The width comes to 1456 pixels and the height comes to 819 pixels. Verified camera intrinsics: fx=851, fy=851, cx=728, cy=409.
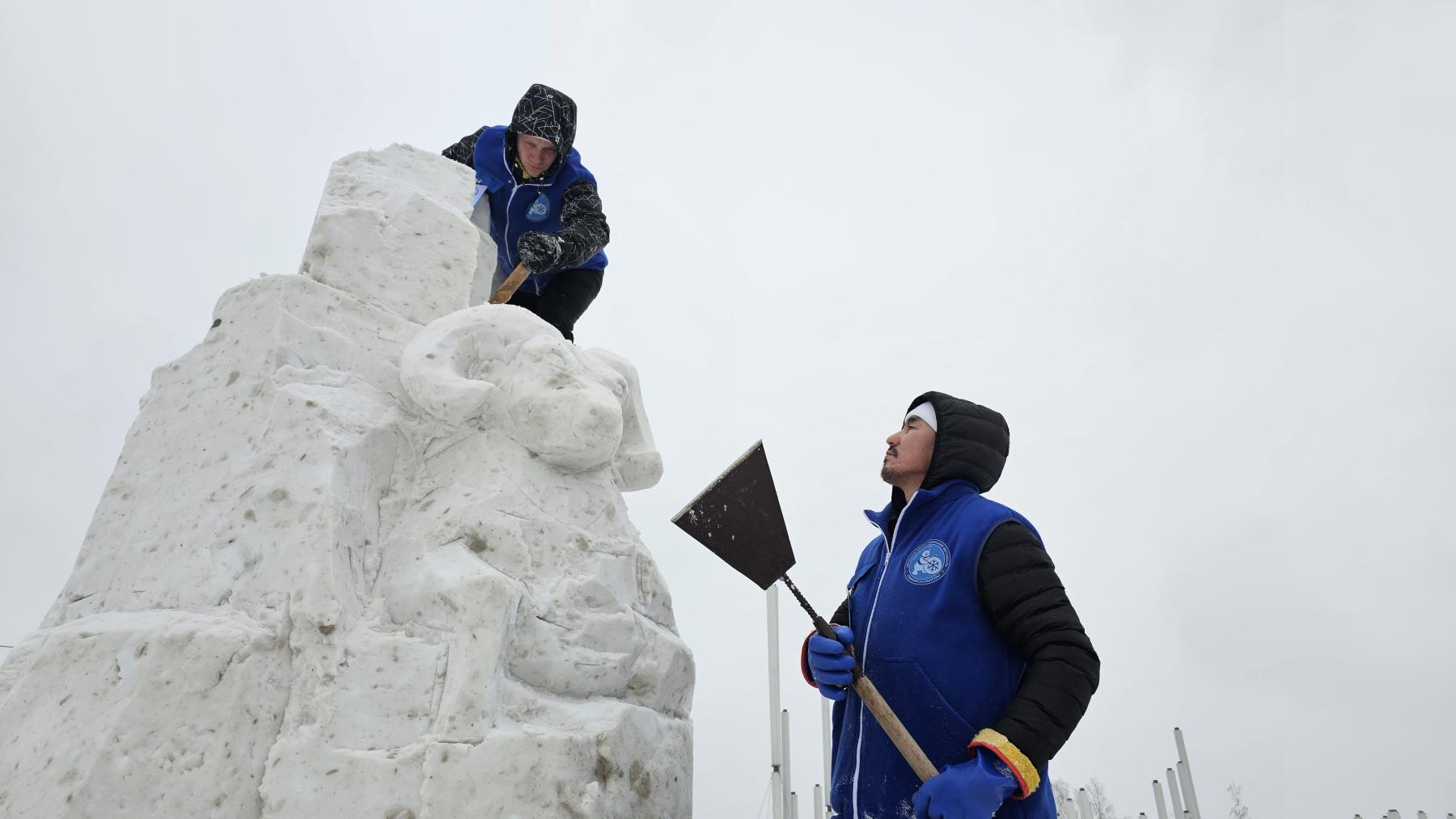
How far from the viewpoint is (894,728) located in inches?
71.3

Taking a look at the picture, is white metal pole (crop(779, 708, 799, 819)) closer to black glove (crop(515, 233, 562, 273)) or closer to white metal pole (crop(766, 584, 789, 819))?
white metal pole (crop(766, 584, 789, 819))

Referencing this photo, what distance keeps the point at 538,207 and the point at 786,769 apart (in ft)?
13.5

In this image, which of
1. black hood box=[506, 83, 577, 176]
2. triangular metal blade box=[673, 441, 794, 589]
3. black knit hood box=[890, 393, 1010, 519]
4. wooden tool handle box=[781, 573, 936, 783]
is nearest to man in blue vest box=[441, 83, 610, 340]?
black hood box=[506, 83, 577, 176]

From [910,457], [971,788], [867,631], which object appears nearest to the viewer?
[971,788]

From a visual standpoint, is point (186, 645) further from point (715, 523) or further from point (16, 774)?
point (715, 523)

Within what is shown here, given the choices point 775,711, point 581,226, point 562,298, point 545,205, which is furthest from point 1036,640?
point 775,711

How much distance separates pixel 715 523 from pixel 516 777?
0.73 m

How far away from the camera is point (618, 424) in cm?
224

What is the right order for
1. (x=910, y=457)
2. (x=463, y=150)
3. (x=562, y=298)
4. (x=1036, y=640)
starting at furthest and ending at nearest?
(x=463, y=150) < (x=562, y=298) < (x=910, y=457) < (x=1036, y=640)

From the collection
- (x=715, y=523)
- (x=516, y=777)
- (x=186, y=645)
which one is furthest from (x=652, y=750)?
(x=186, y=645)

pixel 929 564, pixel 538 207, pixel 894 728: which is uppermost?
pixel 538 207

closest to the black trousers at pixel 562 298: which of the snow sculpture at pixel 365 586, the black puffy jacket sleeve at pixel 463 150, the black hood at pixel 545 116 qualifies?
the black hood at pixel 545 116

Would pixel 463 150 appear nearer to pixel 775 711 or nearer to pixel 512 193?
pixel 512 193

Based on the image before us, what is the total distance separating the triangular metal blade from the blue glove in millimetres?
627
